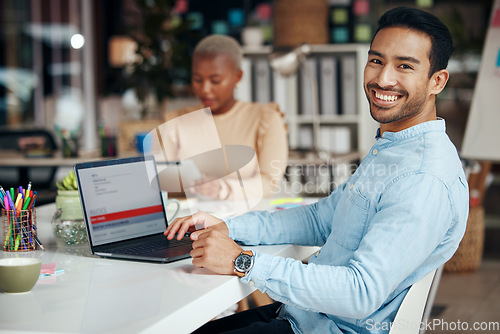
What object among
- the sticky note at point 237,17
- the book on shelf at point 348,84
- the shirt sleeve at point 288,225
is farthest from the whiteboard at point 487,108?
the sticky note at point 237,17

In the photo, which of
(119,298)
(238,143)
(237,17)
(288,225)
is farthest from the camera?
(237,17)

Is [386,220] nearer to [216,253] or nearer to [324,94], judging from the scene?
[216,253]

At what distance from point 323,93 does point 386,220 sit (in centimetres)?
342

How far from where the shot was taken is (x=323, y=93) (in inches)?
177

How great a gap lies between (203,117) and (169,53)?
3331mm

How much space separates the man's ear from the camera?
1.29 m

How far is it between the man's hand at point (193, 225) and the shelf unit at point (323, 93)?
293cm

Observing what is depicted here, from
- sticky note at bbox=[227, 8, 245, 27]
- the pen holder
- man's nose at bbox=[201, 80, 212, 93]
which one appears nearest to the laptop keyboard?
the pen holder

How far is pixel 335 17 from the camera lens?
4676 millimetres

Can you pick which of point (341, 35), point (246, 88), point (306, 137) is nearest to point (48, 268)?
point (246, 88)

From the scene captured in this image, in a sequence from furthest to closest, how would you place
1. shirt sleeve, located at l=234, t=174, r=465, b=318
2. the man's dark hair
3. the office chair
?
the office chair, the man's dark hair, shirt sleeve, located at l=234, t=174, r=465, b=318

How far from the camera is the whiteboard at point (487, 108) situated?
3229mm

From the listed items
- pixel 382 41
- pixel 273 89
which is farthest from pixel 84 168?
pixel 273 89

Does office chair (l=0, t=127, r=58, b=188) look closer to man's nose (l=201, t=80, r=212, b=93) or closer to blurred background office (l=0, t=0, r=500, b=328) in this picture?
blurred background office (l=0, t=0, r=500, b=328)
